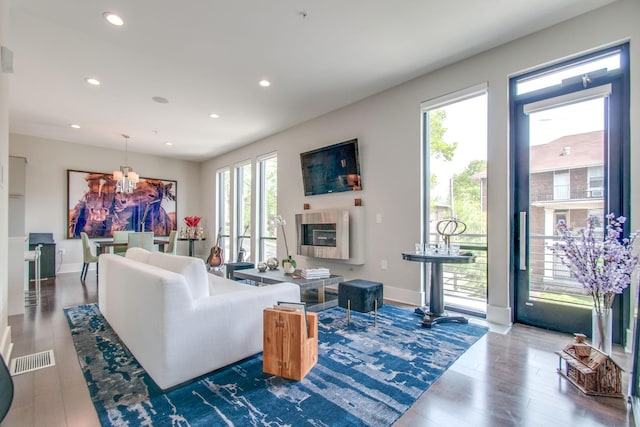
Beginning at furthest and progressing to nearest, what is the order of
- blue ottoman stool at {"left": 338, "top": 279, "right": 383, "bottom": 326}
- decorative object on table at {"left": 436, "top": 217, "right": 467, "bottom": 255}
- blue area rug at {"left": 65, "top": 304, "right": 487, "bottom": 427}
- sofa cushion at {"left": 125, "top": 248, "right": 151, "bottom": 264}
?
1. decorative object on table at {"left": 436, "top": 217, "right": 467, "bottom": 255}
2. blue ottoman stool at {"left": 338, "top": 279, "right": 383, "bottom": 326}
3. sofa cushion at {"left": 125, "top": 248, "right": 151, "bottom": 264}
4. blue area rug at {"left": 65, "top": 304, "right": 487, "bottom": 427}

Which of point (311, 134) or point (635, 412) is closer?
point (635, 412)

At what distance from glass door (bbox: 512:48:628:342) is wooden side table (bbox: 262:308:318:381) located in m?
2.42

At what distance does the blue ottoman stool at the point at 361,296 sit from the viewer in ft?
10.6

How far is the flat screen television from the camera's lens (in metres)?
4.51

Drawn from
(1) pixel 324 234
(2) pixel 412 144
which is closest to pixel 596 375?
(2) pixel 412 144

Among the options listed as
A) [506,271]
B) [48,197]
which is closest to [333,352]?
[506,271]

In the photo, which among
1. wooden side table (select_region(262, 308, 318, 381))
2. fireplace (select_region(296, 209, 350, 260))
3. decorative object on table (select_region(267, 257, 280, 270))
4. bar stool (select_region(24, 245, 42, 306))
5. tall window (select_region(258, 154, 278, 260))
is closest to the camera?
wooden side table (select_region(262, 308, 318, 381))

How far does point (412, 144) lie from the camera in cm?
388

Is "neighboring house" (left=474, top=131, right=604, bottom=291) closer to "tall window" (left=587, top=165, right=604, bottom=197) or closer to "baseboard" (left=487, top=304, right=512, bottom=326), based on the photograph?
"tall window" (left=587, top=165, right=604, bottom=197)

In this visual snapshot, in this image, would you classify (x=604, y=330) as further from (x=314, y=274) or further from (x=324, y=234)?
(x=324, y=234)

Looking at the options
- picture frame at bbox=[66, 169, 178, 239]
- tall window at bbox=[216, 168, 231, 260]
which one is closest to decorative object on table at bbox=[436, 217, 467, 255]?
tall window at bbox=[216, 168, 231, 260]

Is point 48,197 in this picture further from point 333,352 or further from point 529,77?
point 529,77

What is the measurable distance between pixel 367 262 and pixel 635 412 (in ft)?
9.78

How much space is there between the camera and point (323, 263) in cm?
504
